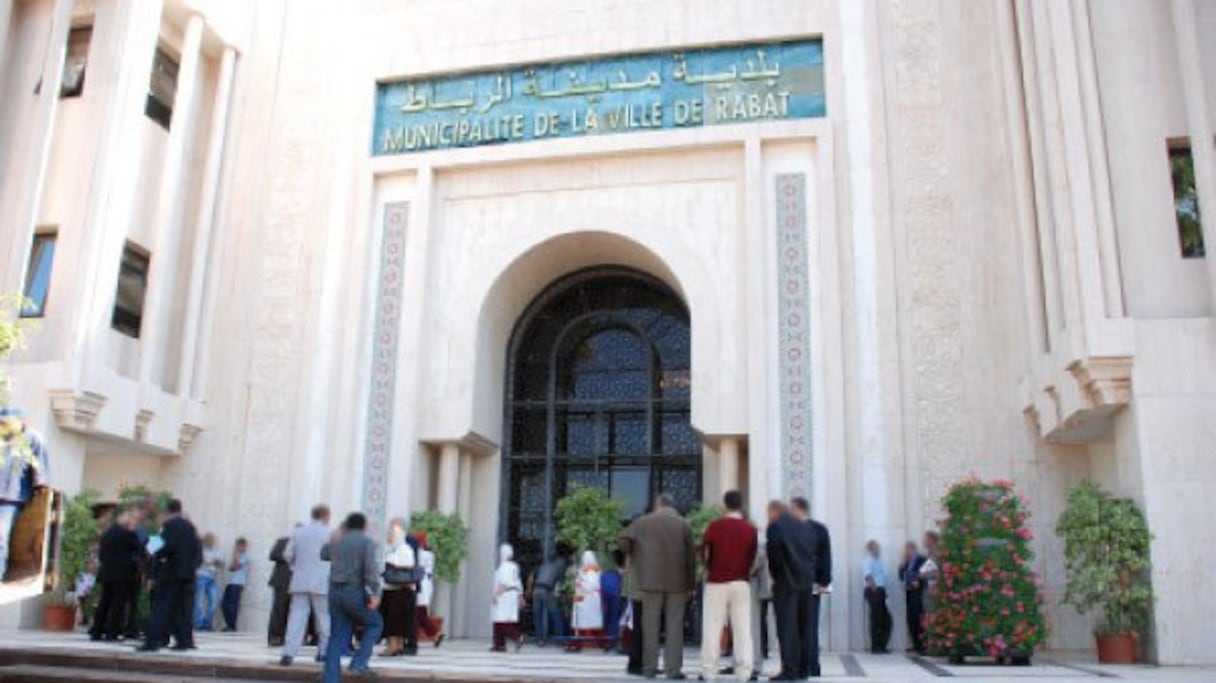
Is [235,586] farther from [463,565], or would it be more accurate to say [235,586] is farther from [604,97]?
[604,97]

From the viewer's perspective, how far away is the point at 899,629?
12.0 meters

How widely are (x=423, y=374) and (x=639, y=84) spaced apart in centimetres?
479

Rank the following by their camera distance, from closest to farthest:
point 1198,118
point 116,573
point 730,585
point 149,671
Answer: point 730,585 < point 149,671 < point 116,573 < point 1198,118

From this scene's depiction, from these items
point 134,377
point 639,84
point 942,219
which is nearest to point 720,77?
point 639,84

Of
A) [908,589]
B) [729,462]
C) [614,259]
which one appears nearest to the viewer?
[908,589]

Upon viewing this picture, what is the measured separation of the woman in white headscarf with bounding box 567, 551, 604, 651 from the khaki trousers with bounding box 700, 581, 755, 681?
4517 millimetres

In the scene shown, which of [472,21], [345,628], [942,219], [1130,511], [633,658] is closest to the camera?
[345,628]

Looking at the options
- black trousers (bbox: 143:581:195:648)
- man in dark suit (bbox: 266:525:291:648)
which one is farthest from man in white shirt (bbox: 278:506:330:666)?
man in dark suit (bbox: 266:525:291:648)

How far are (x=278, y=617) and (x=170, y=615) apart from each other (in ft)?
6.97

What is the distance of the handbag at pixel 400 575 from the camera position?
9828mm

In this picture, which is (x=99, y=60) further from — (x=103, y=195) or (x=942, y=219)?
(x=942, y=219)

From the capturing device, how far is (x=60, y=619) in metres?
12.8

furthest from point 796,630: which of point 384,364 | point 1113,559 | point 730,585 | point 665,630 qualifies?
point 384,364

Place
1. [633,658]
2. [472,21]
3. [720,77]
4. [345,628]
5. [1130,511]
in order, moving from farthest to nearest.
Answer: [472,21], [720,77], [1130,511], [633,658], [345,628]
